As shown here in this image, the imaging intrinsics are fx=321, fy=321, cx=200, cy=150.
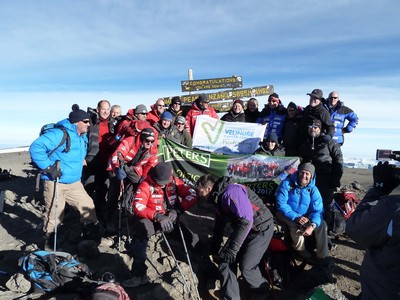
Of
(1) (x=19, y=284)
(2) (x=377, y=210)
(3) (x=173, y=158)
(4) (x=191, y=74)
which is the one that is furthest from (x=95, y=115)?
(4) (x=191, y=74)

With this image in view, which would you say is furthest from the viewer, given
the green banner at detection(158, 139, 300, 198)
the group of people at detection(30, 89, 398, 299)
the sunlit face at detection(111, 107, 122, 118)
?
the sunlit face at detection(111, 107, 122, 118)

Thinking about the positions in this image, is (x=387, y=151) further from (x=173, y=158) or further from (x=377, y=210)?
(x=173, y=158)

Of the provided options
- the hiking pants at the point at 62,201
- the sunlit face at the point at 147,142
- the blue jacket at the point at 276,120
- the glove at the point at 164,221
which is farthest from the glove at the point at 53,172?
the blue jacket at the point at 276,120

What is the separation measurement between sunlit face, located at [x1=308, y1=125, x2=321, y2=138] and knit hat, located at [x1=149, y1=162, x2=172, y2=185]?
373 cm

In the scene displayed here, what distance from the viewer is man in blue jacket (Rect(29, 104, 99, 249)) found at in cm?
563

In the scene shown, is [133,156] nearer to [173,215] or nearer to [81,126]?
[81,126]

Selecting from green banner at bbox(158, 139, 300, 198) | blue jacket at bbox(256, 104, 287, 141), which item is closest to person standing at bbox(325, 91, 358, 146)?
blue jacket at bbox(256, 104, 287, 141)

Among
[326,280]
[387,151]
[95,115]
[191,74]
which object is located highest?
[191,74]

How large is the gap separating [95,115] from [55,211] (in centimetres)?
252

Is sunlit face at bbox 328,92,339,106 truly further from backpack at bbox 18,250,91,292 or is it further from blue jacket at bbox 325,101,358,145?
backpack at bbox 18,250,91,292

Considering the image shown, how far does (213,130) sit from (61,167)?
4209mm

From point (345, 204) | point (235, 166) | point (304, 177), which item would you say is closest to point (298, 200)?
point (304, 177)

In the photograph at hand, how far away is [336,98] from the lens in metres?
8.49

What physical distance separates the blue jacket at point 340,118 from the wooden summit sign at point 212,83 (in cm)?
627
